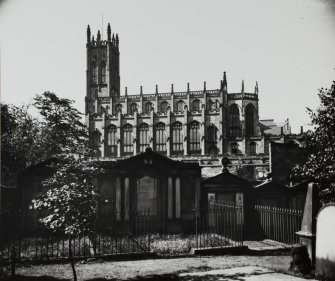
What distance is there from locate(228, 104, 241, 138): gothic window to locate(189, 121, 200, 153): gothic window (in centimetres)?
720

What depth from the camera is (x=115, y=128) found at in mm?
60562

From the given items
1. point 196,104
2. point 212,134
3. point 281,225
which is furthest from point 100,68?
point 281,225

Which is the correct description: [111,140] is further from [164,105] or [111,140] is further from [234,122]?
[234,122]

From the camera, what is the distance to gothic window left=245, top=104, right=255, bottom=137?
60.0 meters

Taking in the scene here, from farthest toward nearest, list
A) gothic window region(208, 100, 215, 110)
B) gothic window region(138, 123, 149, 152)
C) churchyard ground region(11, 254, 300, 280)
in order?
gothic window region(208, 100, 215, 110) < gothic window region(138, 123, 149, 152) < churchyard ground region(11, 254, 300, 280)

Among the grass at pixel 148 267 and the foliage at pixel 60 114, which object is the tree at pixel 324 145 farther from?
the foliage at pixel 60 114

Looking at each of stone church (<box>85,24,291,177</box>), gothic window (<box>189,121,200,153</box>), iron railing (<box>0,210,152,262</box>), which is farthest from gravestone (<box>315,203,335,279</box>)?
gothic window (<box>189,121,200,153</box>)

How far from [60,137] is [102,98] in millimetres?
29706

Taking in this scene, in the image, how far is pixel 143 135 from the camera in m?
59.8

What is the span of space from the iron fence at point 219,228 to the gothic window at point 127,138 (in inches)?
1663

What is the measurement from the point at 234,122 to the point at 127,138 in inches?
795

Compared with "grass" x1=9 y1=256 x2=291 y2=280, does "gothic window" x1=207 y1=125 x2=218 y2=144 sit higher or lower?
higher

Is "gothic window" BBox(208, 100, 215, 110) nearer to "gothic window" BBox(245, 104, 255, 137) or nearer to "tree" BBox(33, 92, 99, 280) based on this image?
"gothic window" BBox(245, 104, 255, 137)

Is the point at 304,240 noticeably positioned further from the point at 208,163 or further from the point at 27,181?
the point at 208,163
